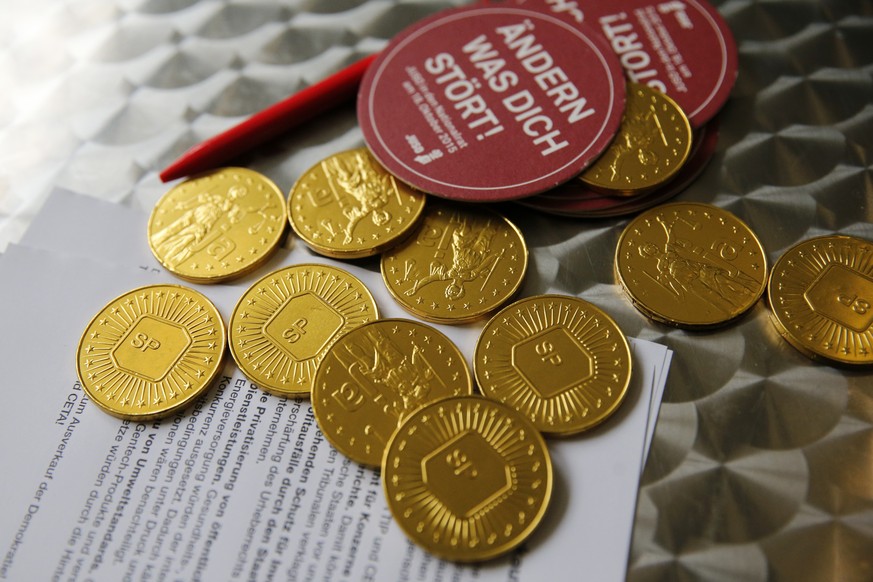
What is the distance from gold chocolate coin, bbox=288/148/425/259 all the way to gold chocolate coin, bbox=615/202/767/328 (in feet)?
0.79

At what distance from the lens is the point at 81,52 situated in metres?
0.96

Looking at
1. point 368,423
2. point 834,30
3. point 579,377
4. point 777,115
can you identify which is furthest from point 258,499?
point 834,30

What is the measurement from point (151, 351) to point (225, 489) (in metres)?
0.16

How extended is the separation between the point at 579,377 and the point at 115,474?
457 mm

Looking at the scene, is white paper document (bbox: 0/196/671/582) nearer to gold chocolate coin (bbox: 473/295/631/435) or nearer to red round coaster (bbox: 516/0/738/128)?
gold chocolate coin (bbox: 473/295/631/435)

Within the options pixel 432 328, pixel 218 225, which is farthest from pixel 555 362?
pixel 218 225

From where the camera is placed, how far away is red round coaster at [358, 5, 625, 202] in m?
0.77

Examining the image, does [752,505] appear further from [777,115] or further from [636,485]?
[777,115]

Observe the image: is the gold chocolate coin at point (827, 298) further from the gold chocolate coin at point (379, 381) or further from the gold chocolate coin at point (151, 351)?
the gold chocolate coin at point (151, 351)

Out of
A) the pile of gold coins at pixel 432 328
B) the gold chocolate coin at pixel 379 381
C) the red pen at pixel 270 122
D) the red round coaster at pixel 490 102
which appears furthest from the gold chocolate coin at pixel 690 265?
the red pen at pixel 270 122

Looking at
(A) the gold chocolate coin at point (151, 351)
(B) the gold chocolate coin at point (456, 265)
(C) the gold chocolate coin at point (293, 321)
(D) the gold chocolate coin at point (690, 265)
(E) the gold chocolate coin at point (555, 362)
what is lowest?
(D) the gold chocolate coin at point (690, 265)

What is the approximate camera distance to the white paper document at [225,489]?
2.04 ft

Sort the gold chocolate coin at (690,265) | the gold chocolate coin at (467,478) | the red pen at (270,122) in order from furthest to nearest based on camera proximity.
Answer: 1. the red pen at (270,122)
2. the gold chocolate coin at (690,265)
3. the gold chocolate coin at (467,478)

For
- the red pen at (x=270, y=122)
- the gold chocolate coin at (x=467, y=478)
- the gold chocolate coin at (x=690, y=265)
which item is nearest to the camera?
the gold chocolate coin at (x=467, y=478)
